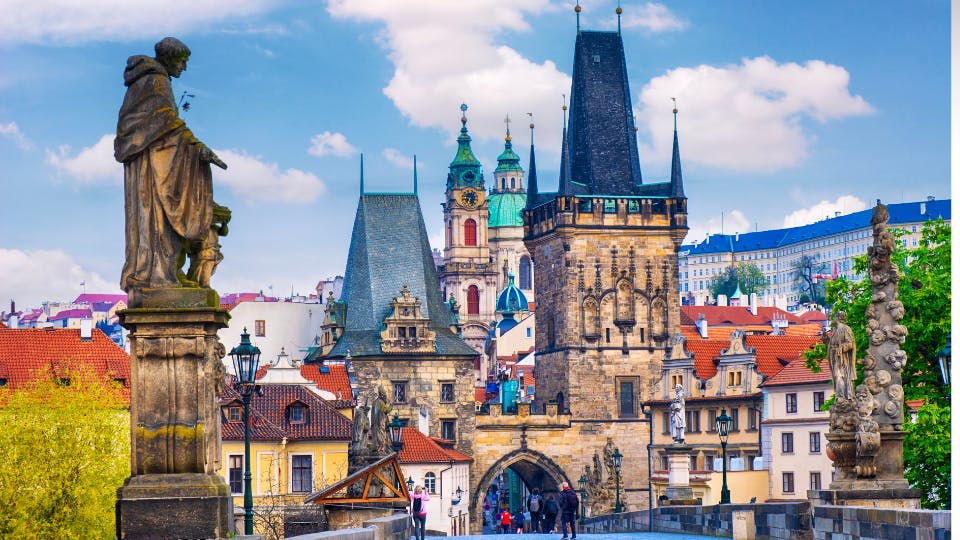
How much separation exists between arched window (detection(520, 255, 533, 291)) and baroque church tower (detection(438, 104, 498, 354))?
1830cm

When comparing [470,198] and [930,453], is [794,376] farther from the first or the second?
[470,198]

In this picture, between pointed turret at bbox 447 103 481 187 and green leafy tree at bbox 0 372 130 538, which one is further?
pointed turret at bbox 447 103 481 187

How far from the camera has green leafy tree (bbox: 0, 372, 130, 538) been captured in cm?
2953

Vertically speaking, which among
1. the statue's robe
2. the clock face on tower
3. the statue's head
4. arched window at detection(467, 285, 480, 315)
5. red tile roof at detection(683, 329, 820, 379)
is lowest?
the statue's robe

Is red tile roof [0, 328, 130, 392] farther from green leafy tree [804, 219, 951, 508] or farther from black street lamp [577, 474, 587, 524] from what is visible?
black street lamp [577, 474, 587, 524]

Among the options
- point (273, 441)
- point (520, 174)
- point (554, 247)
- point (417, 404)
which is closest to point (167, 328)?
point (273, 441)

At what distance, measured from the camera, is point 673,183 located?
299 ft

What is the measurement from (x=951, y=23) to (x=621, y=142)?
84129 mm

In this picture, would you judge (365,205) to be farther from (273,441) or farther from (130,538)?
(130,538)

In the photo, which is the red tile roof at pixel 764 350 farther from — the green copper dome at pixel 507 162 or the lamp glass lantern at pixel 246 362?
the green copper dome at pixel 507 162

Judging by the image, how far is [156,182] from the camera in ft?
33.9

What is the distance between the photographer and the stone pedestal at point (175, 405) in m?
10.2

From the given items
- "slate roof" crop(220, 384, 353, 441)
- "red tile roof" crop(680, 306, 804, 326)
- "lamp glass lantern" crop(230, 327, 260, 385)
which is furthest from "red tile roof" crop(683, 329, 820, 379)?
"lamp glass lantern" crop(230, 327, 260, 385)

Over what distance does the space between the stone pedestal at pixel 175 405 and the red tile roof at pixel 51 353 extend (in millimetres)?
41963
